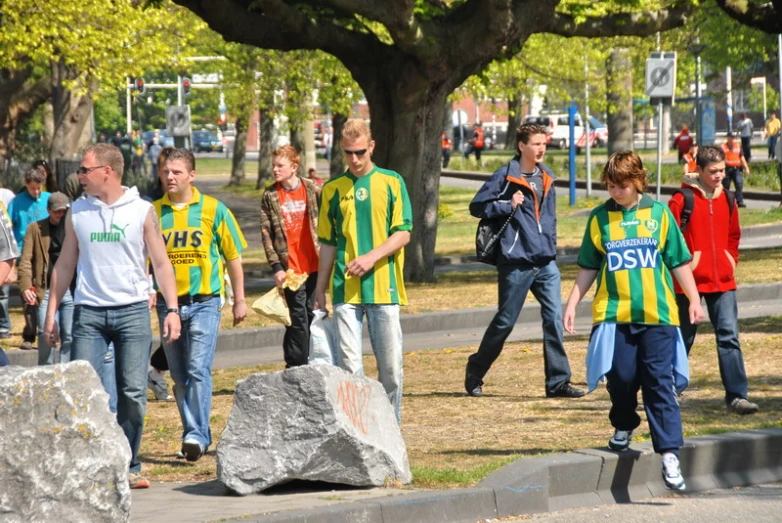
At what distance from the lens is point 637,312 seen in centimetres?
717

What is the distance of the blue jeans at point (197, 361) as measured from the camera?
26.0 ft

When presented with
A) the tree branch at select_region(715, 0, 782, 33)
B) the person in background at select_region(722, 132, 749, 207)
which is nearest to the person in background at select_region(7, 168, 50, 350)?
the tree branch at select_region(715, 0, 782, 33)

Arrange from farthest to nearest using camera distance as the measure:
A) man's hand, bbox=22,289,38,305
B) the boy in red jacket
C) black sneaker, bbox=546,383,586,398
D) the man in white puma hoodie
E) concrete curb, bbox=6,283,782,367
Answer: concrete curb, bbox=6,283,782,367, man's hand, bbox=22,289,38,305, black sneaker, bbox=546,383,586,398, the boy in red jacket, the man in white puma hoodie

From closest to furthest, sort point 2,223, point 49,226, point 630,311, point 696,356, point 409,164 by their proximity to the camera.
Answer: point 630,311 < point 2,223 < point 696,356 < point 49,226 < point 409,164

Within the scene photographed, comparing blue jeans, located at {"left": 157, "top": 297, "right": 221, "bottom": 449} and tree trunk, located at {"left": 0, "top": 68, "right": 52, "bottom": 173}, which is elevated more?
tree trunk, located at {"left": 0, "top": 68, "right": 52, "bottom": 173}

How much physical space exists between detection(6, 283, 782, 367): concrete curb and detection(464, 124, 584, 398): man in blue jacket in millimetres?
4735

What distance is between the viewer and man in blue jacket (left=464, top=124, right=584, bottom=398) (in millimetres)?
9742

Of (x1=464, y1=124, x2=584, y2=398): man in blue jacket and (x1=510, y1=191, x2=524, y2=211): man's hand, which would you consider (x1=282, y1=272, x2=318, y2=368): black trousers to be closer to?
(x1=464, y1=124, x2=584, y2=398): man in blue jacket

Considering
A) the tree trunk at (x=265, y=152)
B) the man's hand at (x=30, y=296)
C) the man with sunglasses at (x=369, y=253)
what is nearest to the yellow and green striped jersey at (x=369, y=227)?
the man with sunglasses at (x=369, y=253)

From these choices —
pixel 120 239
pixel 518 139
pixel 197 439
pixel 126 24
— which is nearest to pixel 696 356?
pixel 518 139

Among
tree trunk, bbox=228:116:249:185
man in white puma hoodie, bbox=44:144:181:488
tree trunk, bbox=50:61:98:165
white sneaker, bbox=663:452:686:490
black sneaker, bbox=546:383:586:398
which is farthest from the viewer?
tree trunk, bbox=228:116:249:185

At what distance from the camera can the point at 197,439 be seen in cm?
793

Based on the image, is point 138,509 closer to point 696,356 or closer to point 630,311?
point 630,311

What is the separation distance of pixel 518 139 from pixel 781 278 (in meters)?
7.71
